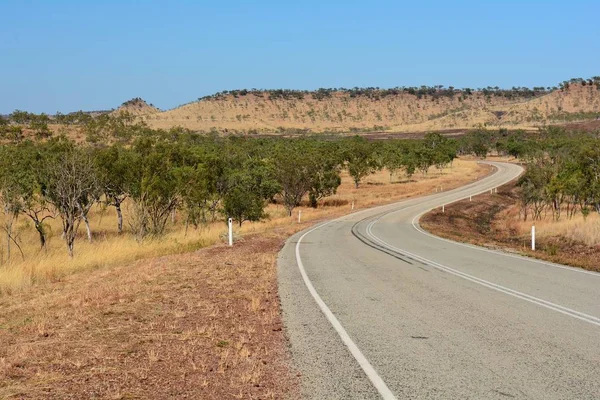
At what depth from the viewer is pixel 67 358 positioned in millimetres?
6137

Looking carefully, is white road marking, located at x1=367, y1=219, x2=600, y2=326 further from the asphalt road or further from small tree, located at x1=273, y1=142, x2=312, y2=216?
small tree, located at x1=273, y1=142, x2=312, y2=216

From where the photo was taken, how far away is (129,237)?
32.4 metres

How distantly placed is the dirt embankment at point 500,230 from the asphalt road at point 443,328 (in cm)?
340

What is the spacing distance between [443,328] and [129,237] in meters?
27.4

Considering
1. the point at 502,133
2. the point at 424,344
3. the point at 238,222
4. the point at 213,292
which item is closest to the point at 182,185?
the point at 238,222

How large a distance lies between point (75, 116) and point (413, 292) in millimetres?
133618

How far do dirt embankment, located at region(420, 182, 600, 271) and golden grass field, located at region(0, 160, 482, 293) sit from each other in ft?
31.4

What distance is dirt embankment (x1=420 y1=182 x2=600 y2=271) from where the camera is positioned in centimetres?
1835

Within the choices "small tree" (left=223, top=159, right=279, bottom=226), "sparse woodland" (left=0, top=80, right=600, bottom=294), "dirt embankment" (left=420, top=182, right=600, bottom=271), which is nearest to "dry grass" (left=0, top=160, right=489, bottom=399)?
"sparse woodland" (left=0, top=80, right=600, bottom=294)

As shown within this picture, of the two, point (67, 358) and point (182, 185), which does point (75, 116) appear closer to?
point (182, 185)

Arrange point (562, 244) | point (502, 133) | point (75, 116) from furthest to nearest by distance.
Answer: point (502, 133)
point (75, 116)
point (562, 244)

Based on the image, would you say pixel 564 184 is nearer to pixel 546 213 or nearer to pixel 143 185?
pixel 546 213

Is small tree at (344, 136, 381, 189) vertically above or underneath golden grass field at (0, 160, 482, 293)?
above

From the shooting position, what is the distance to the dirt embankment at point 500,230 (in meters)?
18.3
